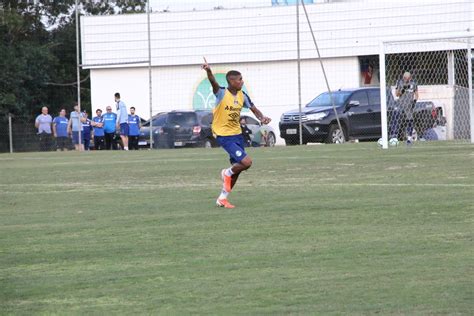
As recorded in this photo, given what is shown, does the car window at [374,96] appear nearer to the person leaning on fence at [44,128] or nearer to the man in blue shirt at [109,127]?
the man in blue shirt at [109,127]

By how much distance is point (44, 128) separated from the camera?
40.2 metres

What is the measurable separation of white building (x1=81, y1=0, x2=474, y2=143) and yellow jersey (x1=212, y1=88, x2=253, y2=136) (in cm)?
2902

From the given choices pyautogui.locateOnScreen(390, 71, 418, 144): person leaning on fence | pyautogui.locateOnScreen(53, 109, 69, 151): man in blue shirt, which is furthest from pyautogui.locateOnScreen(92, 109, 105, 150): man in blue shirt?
pyautogui.locateOnScreen(390, 71, 418, 144): person leaning on fence

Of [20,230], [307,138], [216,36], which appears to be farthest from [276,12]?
[20,230]

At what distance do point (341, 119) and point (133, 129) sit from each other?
22.4 feet

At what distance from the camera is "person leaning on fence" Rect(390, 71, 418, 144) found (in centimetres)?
2777

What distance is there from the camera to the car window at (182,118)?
3803cm

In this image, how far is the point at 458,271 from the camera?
8047mm

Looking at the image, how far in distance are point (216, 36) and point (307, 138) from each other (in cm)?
1247

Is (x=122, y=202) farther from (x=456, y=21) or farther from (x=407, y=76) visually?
(x=456, y=21)

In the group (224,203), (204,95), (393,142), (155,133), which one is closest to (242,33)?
(204,95)

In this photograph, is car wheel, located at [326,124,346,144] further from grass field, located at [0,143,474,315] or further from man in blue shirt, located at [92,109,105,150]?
grass field, located at [0,143,474,315]

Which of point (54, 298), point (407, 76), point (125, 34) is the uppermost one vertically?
point (125, 34)

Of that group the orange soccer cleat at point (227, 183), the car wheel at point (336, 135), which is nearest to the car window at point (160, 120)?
the car wheel at point (336, 135)
